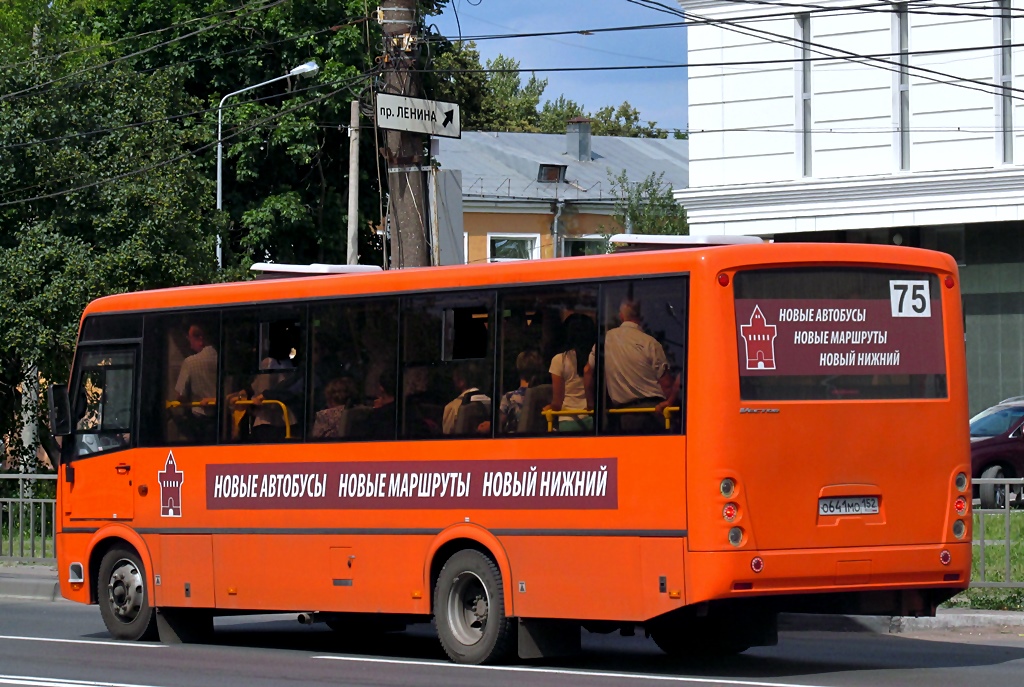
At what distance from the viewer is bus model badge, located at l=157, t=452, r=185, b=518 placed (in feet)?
45.9

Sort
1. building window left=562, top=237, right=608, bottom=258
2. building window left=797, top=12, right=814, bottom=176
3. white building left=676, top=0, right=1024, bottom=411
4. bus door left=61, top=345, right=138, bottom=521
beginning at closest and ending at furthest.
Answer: bus door left=61, top=345, right=138, bottom=521 < white building left=676, top=0, right=1024, bottom=411 < building window left=797, top=12, right=814, bottom=176 < building window left=562, top=237, right=608, bottom=258

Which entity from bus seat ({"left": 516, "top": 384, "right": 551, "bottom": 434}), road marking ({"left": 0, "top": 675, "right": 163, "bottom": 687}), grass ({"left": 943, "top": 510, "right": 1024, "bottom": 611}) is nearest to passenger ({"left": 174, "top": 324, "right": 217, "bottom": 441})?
road marking ({"left": 0, "top": 675, "right": 163, "bottom": 687})

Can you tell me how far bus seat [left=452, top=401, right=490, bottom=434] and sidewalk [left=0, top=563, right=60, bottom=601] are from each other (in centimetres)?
855

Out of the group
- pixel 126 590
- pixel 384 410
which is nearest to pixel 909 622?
pixel 384 410

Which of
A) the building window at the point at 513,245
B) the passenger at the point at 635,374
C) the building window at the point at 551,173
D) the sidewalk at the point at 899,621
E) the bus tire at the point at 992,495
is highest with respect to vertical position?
the building window at the point at 551,173

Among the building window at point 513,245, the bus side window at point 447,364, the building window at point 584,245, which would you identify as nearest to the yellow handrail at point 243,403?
the bus side window at point 447,364

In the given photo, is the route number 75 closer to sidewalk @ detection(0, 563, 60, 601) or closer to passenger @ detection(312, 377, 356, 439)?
passenger @ detection(312, 377, 356, 439)

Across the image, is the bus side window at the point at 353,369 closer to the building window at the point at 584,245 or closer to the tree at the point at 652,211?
the tree at the point at 652,211

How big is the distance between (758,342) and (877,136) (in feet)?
61.8

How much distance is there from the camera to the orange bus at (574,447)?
35.2 feet

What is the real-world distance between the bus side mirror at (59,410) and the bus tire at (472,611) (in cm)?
454

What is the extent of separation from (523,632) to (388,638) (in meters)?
3.27

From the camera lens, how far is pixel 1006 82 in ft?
90.6

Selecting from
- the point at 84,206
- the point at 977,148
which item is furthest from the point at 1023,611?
the point at 84,206
